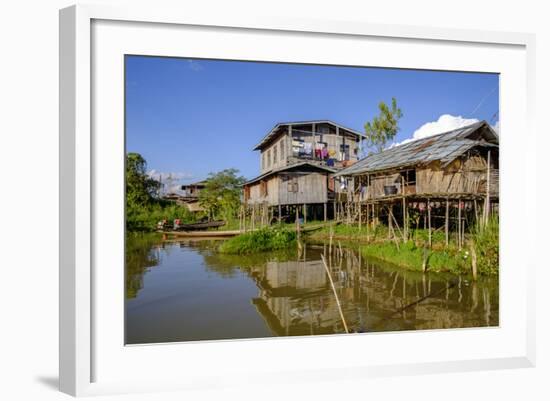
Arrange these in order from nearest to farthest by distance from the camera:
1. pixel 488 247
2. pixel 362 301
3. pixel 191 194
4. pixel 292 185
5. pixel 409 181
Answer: pixel 191 194, pixel 362 301, pixel 488 247, pixel 292 185, pixel 409 181

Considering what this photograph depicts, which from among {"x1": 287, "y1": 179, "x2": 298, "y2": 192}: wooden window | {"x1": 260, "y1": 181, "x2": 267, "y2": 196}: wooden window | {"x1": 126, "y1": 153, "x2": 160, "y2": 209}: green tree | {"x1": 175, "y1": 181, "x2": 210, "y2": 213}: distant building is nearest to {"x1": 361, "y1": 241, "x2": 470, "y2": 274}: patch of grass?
{"x1": 287, "y1": 179, "x2": 298, "y2": 192}: wooden window

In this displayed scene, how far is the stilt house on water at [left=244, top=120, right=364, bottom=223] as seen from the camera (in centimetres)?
475

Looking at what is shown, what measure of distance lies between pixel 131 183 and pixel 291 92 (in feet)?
5.89

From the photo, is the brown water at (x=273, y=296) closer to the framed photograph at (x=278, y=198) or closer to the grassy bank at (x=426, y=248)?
the framed photograph at (x=278, y=198)

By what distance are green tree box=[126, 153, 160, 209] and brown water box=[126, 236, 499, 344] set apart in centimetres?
36

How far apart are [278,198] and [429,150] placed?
179 centimetres

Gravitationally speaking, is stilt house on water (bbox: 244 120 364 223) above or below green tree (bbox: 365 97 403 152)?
below

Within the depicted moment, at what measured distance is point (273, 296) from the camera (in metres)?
4.44

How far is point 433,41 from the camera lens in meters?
4.11

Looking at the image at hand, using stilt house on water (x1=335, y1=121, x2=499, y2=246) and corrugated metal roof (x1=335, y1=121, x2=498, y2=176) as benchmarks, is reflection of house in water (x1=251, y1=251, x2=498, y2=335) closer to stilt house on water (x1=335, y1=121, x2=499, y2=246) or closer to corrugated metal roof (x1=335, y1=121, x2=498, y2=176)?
stilt house on water (x1=335, y1=121, x2=499, y2=246)

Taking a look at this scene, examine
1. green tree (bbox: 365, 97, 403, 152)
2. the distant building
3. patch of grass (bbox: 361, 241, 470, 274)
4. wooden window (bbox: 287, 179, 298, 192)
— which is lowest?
patch of grass (bbox: 361, 241, 470, 274)

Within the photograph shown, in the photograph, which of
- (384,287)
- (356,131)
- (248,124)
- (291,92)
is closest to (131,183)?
(248,124)

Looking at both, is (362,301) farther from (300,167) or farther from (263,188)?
(300,167)

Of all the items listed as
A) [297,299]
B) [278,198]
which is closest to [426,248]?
[297,299]
